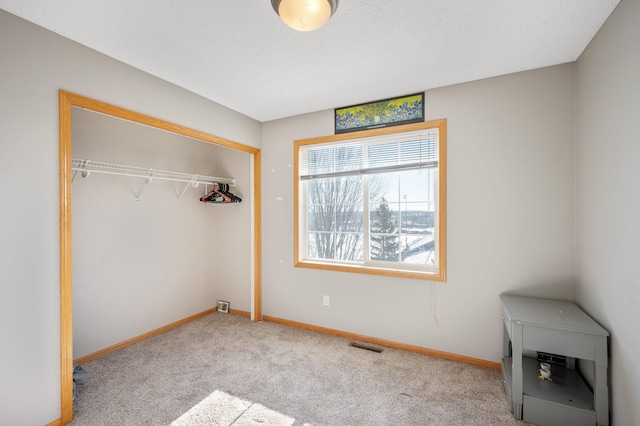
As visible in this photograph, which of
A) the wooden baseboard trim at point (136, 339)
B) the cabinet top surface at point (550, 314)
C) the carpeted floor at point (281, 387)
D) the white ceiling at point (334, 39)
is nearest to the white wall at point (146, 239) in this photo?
the wooden baseboard trim at point (136, 339)

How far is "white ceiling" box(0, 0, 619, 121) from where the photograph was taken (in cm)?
169

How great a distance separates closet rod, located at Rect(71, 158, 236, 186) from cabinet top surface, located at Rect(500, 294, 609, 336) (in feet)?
10.7

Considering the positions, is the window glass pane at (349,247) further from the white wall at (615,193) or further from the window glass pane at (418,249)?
the white wall at (615,193)

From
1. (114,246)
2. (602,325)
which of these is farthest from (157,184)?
(602,325)

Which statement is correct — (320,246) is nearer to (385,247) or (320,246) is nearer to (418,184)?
(385,247)

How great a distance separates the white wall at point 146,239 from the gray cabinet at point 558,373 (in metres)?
3.07

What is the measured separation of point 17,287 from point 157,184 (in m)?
1.85

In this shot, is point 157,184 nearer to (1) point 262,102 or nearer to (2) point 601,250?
(1) point 262,102

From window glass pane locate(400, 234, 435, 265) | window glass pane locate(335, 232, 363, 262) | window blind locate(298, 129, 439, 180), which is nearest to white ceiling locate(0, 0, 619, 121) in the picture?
window blind locate(298, 129, 439, 180)

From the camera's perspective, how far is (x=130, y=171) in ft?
10.3

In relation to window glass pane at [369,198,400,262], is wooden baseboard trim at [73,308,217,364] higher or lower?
lower

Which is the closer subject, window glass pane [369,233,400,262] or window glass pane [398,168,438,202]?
window glass pane [398,168,438,202]

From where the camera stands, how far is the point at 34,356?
1.83 m

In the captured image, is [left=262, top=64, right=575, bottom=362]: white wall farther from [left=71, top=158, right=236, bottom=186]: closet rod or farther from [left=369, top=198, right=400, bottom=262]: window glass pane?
[left=71, top=158, right=236, bottom=186]: closet rod
